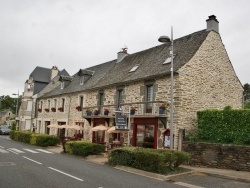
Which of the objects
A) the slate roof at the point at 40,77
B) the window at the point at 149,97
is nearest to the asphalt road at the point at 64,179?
the window at the point at 149,97

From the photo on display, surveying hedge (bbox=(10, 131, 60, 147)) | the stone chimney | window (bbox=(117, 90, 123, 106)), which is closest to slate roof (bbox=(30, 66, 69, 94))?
the stone chimney

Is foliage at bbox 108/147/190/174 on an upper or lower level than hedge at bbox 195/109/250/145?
lower

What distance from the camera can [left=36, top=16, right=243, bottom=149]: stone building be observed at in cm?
1717

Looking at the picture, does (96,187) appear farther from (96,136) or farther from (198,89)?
(96,136)

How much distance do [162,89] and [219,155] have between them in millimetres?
5707

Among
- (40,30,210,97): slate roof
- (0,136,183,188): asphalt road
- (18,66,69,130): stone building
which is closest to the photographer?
(0,136,183,188): asphalt road

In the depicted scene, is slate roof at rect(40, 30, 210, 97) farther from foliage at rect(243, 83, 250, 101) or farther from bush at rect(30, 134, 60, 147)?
foliage at rect(243, 83, 250, 101)

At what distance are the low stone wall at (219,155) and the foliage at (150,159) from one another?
74.4 inches

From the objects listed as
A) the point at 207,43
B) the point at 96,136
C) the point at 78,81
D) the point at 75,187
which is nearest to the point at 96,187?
the point at 75,187

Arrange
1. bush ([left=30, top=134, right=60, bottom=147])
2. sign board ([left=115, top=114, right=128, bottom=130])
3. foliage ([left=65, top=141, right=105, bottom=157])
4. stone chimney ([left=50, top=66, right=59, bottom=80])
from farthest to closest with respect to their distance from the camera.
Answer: stone chimney ([left=50, top=66, right=59, bottom=80]), bush ([left=30, top=134, right=60, bottom=147]), foliage ([left=65, top=141, right=105, bottom=157]), sign board ([left=115, top=114, right=128, bottom=130])

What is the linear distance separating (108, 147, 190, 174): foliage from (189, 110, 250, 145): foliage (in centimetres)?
321

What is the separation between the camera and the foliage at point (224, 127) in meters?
14.5

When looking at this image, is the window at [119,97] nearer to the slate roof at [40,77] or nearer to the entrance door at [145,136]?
the entrance door at [145,136]

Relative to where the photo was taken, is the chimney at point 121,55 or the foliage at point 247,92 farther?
the foliage at point 247,92
